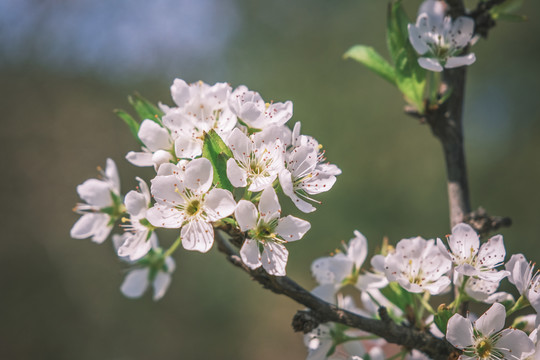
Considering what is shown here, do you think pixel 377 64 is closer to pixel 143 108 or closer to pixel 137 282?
pixel 143 108

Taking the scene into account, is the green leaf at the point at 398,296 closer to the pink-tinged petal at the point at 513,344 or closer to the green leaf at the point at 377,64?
the pink-tinged petal at the point at 513,344

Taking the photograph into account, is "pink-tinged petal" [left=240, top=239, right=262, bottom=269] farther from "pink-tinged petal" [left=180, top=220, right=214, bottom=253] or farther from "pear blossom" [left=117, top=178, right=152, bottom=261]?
"pear blossom" [left=117, top=178, right=152, bottom=261]

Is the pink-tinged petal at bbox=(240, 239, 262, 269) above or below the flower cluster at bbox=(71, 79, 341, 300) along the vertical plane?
below

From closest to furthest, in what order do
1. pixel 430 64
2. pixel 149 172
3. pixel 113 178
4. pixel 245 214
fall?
pixel 245 214 → pixel 430 64 → pixel 113 178 → pixel 149 172

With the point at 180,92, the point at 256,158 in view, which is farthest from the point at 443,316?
the point at 180,92

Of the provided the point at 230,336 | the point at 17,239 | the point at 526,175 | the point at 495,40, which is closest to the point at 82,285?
the point at 17,239

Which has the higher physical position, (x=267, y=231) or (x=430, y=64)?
(x=430, y=64)

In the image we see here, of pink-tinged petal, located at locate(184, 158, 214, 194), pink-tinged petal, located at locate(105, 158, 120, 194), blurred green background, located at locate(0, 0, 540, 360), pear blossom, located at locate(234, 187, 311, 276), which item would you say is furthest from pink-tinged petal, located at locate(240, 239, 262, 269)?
blurred green background, located at locate(0, 0, 540, 360)
